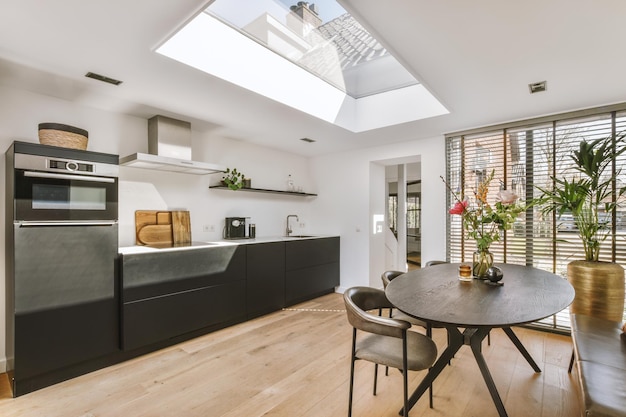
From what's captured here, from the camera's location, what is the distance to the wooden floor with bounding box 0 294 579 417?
82.4 inches

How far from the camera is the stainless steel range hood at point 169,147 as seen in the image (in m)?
3.27

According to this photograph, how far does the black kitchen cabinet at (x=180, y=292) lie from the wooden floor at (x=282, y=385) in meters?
0.23

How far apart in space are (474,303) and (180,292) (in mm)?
2669

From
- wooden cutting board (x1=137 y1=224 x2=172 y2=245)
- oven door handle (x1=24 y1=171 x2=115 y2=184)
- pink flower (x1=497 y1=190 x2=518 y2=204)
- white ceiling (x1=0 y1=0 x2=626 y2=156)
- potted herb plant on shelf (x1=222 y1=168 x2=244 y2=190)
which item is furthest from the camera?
potted herb plant on shelf (x1=222 y1=168 x2=244 y2=190)

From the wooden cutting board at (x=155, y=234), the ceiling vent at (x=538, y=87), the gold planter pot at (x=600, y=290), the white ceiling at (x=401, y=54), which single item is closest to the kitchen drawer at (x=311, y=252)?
the wooden cutting board at (x=155, y=234)

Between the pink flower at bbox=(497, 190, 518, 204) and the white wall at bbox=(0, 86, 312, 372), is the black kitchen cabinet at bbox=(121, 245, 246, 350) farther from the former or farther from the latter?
the pink flower at bbox=(497, 190, 518, 204)

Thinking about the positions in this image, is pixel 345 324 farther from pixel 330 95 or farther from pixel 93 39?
pixel 93 39

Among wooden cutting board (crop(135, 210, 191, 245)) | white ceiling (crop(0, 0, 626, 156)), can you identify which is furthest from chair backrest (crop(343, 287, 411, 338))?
wooden cutting board (crop(135, 210, 191, 245))

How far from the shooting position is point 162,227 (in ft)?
→ 11.9

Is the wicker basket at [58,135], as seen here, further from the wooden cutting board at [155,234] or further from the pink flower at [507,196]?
the pink flower at [507,196]

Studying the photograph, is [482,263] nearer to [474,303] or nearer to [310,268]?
[474,303]

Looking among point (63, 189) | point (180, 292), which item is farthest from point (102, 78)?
point (180, 292)

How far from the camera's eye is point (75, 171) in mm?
2555

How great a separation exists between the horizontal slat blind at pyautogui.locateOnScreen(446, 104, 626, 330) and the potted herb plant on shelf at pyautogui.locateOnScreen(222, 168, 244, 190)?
2.73m
